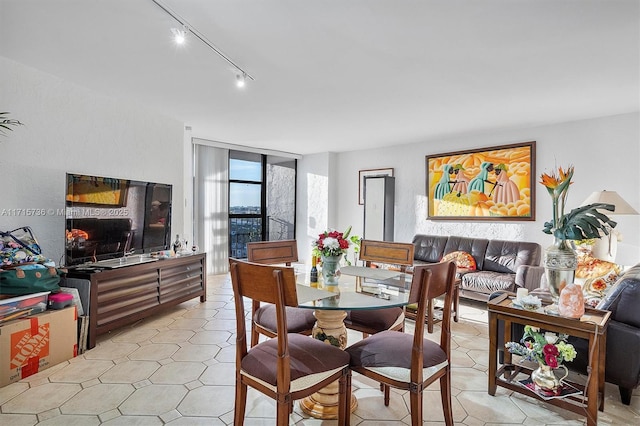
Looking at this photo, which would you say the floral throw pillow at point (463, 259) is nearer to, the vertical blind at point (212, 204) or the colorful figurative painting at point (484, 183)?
the colorful figurative painting at point (484, 183)

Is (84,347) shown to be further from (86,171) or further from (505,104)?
(505,104)

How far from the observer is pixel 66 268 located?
290 centimetres

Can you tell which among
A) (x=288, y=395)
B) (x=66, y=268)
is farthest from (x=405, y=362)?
(x=66, y=268)

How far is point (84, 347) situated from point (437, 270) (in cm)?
286

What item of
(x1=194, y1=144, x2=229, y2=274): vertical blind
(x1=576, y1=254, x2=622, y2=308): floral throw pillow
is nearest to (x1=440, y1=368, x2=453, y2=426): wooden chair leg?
(x1=576, y1=254, x2=622, y2=308): floral throw pillow

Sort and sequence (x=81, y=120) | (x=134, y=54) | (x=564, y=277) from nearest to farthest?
(x=564, y=277) → (x=134, y=54) → (x=81, y=120)

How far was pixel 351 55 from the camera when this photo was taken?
2.54 meters

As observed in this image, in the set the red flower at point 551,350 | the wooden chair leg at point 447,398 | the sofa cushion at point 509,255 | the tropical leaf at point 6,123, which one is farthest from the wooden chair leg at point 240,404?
the sofa cushion at point 509,255

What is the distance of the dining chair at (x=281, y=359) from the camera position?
146cm

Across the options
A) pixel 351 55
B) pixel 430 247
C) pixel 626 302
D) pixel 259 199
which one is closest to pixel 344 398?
pixel 626 302

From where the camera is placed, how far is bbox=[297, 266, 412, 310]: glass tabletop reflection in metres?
1.78

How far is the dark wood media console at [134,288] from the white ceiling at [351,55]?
1.52 metres

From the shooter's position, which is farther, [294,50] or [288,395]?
[294,50]

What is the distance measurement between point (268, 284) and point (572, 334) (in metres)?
1.72
